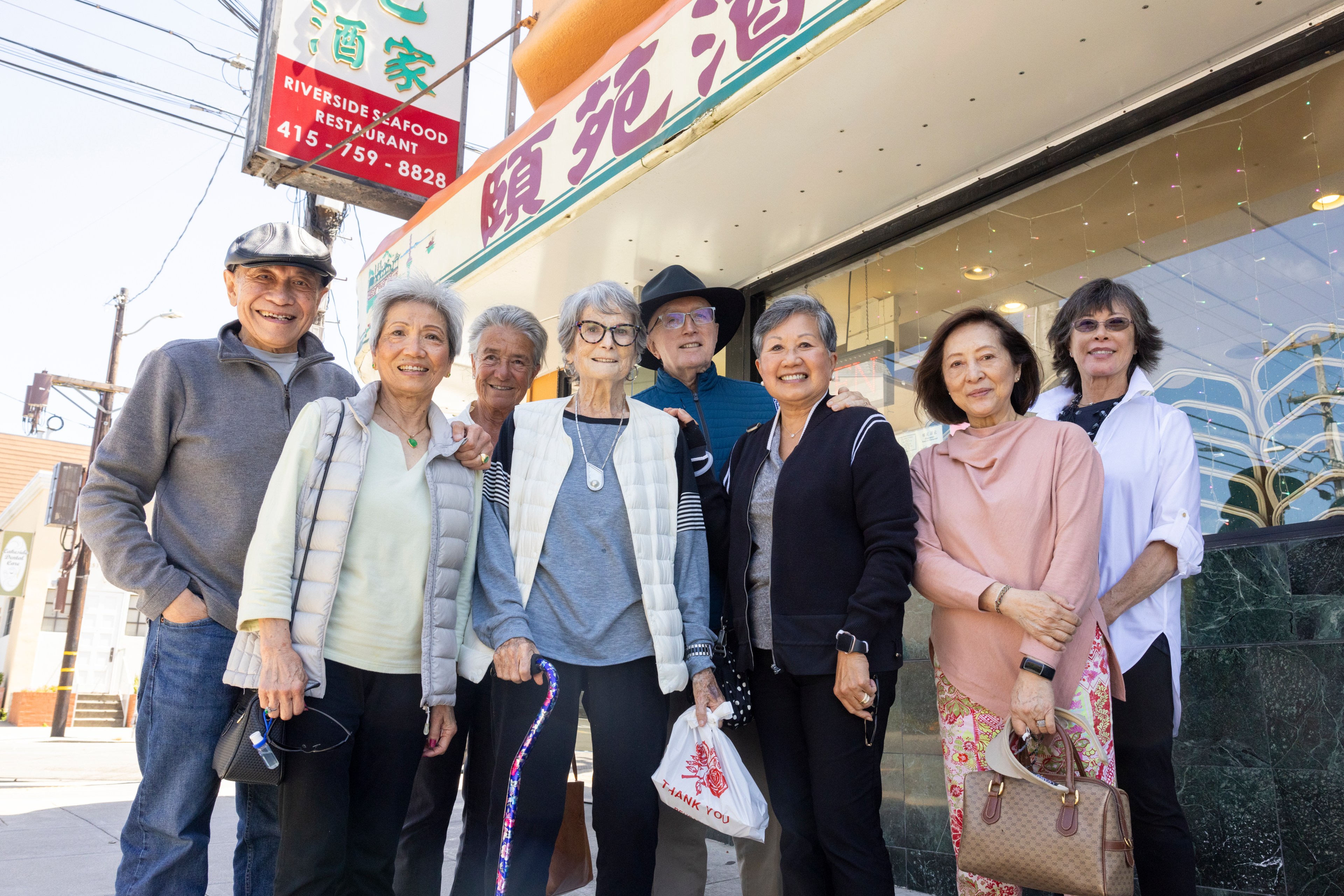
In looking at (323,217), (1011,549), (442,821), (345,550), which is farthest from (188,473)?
(323,217)

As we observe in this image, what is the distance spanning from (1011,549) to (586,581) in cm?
119

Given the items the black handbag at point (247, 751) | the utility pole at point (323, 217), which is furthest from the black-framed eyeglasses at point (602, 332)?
the utility pole at point (323, 217)

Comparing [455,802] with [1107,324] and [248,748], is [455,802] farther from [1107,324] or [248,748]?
[1107,324]

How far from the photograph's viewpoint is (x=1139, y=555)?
2516mm

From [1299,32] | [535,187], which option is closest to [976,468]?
[1299,32]

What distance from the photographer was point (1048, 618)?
2.19 m

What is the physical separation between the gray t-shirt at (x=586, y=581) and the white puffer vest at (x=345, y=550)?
105 millimetres

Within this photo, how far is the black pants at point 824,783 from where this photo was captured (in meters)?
2.25

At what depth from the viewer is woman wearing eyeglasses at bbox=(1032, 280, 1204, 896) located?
239 centimetres

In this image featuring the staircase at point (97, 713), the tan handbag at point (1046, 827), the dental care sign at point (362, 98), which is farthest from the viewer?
the staircase at point (97, 713)

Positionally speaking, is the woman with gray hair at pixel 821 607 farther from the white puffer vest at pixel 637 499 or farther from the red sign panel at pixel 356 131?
the red sign panel at pixel 356 131

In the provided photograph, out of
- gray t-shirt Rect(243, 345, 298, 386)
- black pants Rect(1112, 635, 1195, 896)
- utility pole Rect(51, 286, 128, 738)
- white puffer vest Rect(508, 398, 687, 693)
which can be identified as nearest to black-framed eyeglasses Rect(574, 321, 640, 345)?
white puffer vest Rect(508, 398, 687, 693)

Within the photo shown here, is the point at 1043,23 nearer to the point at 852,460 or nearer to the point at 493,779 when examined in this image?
the point at 852,460

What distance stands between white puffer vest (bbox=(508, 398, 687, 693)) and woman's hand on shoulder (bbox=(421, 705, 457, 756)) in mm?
402
